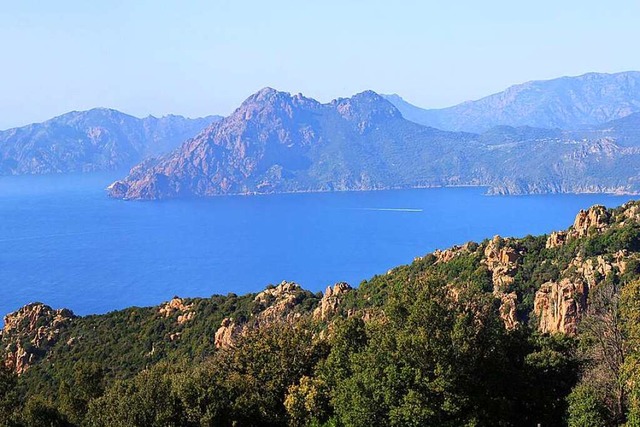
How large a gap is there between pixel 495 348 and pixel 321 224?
146 m

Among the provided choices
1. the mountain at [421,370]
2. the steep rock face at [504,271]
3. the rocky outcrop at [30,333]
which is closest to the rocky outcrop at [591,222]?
the steep rock face at [504,271]

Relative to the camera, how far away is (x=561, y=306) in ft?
104

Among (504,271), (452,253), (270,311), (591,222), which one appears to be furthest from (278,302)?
(591,222)

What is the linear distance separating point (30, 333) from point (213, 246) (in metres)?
94.2

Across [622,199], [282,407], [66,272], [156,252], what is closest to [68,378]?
[282,407]

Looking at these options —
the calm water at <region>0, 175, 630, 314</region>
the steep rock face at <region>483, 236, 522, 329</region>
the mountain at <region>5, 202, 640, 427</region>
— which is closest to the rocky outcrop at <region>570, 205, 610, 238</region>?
the steep rock face at <region>483, 236, 522, 329</region>

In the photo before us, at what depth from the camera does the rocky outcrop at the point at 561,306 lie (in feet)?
103

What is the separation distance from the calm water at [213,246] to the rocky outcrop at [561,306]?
7273 cm

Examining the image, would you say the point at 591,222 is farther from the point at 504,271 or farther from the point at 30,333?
the point at 30,333

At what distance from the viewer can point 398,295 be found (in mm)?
22328

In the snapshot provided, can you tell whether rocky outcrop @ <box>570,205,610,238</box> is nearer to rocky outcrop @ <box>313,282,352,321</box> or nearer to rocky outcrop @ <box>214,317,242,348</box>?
rocky outcrop @ <box>313,282,352,321</box>

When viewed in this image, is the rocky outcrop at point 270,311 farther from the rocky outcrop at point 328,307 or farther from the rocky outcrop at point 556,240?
the rocky outcrop at point 556,240

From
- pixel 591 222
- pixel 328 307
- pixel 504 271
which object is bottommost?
pixel 328 307

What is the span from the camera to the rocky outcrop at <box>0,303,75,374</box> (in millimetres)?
44875
